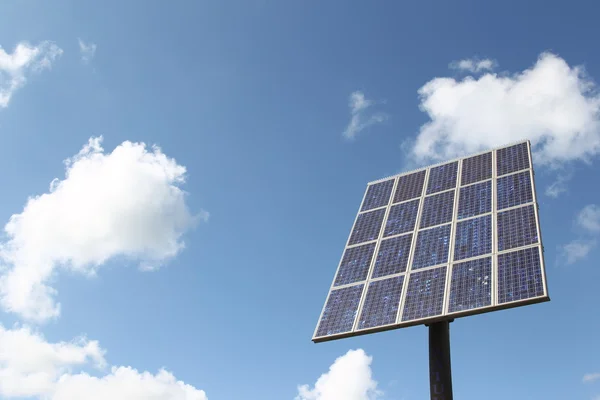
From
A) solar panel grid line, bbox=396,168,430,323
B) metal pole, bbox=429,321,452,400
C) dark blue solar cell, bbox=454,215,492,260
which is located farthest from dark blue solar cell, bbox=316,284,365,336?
dark blue solar cell, bbox=454,215,492,260

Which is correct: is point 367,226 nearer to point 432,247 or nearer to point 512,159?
point 432,247

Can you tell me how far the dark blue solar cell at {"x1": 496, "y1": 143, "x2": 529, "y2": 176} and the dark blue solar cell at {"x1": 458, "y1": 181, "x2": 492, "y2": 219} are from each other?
1.53m

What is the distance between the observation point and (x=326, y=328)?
26.4 m

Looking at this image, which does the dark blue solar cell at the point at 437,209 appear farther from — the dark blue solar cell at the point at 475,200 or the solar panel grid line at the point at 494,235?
the solar panel grid line at the point at 494,235

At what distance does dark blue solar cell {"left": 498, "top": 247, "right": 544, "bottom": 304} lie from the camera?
22312 mm

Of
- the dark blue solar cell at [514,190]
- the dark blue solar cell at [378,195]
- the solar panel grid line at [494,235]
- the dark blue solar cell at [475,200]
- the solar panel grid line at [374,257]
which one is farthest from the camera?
the dark blue solar cell at [378,195]

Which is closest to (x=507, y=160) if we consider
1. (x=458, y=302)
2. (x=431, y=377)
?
(x=458, y=302)

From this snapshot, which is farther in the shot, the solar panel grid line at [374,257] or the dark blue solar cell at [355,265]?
the dark blue solar cell at [355,265]

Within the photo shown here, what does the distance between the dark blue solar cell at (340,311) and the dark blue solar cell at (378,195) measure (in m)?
8.90

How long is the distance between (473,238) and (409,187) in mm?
9517

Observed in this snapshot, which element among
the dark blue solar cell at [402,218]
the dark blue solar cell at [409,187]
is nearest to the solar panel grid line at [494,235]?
the dark blue solar cell at [402,218]

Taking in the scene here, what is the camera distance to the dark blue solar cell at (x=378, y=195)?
120 feet

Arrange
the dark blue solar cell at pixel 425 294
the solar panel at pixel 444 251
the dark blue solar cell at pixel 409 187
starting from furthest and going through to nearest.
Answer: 1. the dark blue solar cell at pixel 409 187
2. the dark blue solar cell at pixel 425 294
3. the solar panel at pixel 444 251

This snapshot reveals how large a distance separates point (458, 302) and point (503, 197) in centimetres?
892
